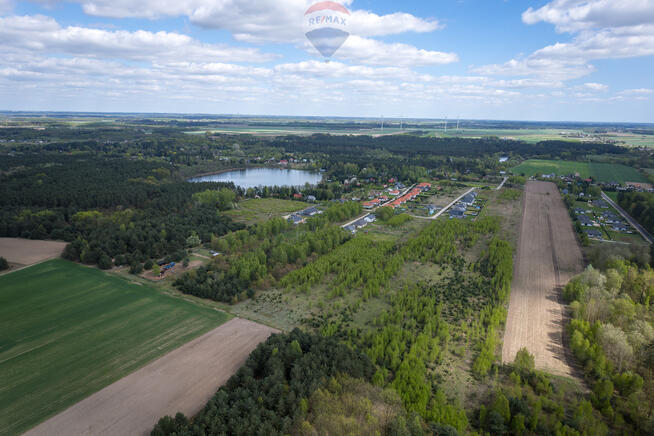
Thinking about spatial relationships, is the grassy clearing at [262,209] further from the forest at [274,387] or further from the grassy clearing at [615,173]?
the grassy clearing at [615,173]

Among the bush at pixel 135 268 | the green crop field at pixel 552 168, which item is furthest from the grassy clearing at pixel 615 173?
the bush at pixel 135 268

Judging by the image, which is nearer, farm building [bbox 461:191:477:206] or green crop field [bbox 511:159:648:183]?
farm building [bbox 461:191:477:206]

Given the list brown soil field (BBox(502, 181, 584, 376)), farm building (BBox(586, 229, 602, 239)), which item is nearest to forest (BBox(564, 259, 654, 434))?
brown soil field (BBox(502, 181, 584, 376))

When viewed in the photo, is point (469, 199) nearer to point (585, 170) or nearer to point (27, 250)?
point (585, 170)

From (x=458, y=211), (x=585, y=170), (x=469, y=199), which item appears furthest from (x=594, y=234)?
(x=585, y=170)

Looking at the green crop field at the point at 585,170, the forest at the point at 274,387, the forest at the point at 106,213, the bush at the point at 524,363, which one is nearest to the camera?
the forest at the point at 274,387

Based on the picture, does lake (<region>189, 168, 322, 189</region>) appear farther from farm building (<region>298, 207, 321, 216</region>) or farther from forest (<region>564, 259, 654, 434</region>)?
forest (<region>564, 259, 654, 434</region>)
